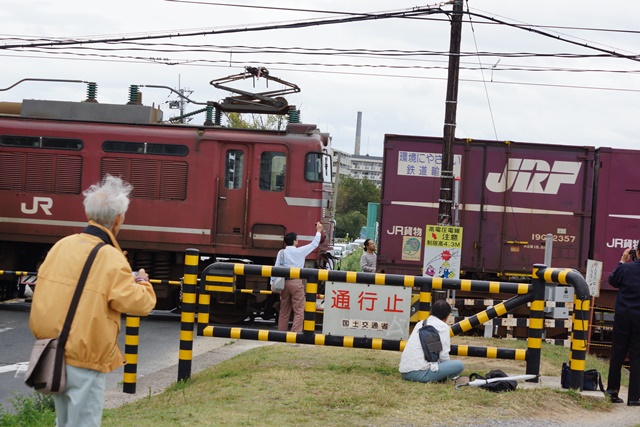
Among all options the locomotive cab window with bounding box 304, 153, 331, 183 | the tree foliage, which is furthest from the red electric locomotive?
the tree foliage

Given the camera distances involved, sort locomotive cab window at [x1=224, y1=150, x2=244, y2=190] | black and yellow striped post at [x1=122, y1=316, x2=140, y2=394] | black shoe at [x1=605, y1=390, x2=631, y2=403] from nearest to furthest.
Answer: black shoe at [x1=605, y1=390, x2=631, y2=403] → black and yellow striped post at [x1=122, y1=316, x2=140, y2=394] → locomotive cab window at [x1=224, y1=150, x2=244, y2=190]

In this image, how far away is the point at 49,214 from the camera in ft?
64.8

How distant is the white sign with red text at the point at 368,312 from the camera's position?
414 inches

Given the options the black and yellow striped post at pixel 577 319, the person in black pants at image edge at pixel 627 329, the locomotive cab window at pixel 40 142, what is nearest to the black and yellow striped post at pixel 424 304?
the black and yellow striped post at pixel 577 319

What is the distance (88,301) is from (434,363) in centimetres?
520

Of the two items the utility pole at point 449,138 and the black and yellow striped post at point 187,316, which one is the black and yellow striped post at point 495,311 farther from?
the utility pole at point 449,138

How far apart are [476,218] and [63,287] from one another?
1478 centimetres

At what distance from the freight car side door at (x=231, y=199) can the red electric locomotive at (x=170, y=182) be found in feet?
0.07

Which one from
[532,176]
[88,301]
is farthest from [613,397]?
[532,176]

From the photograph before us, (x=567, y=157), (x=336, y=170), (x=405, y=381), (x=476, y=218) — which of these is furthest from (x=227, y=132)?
(x=405, y=381)

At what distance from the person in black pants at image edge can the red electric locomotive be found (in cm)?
931

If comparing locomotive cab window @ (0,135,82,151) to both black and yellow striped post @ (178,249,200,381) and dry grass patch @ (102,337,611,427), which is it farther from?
black and yellow striped post @ (178,249,200,381)

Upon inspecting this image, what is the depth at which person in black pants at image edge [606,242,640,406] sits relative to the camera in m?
10.1

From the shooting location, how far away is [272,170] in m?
19.4
